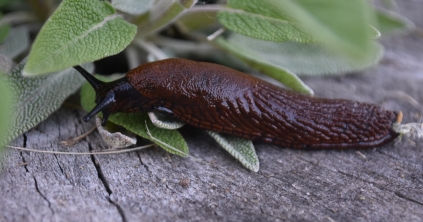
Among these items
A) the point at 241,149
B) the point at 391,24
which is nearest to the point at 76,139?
the point at 241,149

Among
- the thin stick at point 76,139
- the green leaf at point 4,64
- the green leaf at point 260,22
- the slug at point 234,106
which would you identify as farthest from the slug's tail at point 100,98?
the green leaf at point 260,22

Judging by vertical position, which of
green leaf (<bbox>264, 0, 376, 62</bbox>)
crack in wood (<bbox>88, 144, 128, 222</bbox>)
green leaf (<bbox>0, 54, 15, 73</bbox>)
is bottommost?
crack in wood (<bbox>88, 144, 128, 222</bbox>)

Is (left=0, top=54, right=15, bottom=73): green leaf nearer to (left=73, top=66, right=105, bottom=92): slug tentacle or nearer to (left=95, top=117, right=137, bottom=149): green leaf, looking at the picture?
(left=73, top=66, right=105, bottom=92): slug tentacle

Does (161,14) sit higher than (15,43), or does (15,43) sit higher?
(161,14)

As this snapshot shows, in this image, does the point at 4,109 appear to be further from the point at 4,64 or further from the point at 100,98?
the point at 4,64

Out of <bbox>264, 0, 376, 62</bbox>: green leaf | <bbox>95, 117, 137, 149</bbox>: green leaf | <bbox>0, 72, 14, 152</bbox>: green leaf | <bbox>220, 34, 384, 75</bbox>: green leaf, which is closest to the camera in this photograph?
<bbox>264, 0, 376, 62</bbox>: green leaf

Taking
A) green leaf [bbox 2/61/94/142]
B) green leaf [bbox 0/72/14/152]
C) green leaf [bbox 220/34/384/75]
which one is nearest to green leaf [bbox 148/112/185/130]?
green leaf [bbox 2/61/94/142]

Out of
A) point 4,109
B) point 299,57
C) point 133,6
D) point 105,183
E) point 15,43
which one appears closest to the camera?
point 4,109

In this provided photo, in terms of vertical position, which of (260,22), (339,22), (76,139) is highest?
(339,22)
